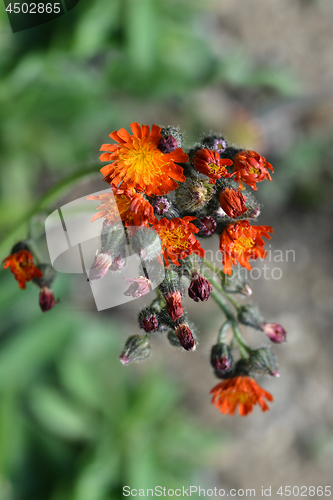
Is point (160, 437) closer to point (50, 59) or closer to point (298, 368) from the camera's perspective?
point (298, 368)

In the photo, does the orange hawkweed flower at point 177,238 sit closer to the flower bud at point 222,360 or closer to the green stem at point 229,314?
the green stem at point 229,314

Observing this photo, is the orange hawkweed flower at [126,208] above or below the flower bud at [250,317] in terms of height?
above

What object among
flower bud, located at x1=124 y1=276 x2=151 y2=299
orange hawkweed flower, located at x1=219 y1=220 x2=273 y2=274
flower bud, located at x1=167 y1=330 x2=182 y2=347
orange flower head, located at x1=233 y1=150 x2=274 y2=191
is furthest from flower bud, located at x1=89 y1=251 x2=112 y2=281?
orange flower head, located at x1=233 y1=150 x2=274 y2=191

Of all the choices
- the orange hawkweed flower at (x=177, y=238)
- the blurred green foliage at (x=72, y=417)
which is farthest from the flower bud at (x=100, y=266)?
the blurred green foliage at (x=72, y=417)

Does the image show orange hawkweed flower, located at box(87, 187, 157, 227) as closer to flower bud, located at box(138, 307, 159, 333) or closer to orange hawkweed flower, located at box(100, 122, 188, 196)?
orange hawkweed flower, located at box(100, 122, 188, 196)

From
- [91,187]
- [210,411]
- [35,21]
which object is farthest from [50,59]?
[210,411]

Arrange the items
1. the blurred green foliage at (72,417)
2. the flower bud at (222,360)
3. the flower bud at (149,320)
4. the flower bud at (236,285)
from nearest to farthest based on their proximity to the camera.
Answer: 1. the flower bud at (149,320)
2. the flower bud at (236,285)
3. the flower bud at (222,360)
4. the blurred green foliage at (72,417)
